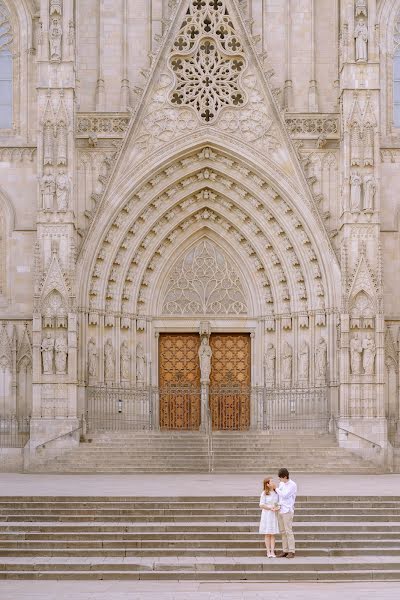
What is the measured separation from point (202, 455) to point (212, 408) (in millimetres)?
3859

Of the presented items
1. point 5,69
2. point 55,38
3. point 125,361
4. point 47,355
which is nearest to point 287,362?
point 125,361

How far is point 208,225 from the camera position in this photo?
107 feet

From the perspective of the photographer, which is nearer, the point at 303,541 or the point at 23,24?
the point at 303,541

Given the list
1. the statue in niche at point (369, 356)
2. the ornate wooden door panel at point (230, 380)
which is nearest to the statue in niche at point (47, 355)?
the ornate wooden door panel at point (230, 380)

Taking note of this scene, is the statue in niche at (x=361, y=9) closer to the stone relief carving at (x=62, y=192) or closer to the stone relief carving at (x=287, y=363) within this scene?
the stone relief carving at (x=62, y=192)

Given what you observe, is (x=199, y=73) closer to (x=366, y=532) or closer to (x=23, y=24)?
(x=23, y=24)

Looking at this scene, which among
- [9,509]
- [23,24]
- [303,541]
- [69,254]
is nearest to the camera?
[303,541]

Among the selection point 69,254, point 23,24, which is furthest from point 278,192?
point 23,24

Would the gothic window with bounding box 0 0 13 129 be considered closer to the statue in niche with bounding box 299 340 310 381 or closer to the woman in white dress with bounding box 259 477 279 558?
the statue in niche with bounding box 299 340 310 381

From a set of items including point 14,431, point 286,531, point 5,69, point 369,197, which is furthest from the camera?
point 5,69

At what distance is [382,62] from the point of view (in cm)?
3259

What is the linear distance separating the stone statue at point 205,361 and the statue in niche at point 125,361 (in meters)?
1.82

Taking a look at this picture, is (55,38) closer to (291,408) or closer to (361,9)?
(361,9)

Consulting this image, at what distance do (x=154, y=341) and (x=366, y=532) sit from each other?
14152 mm
